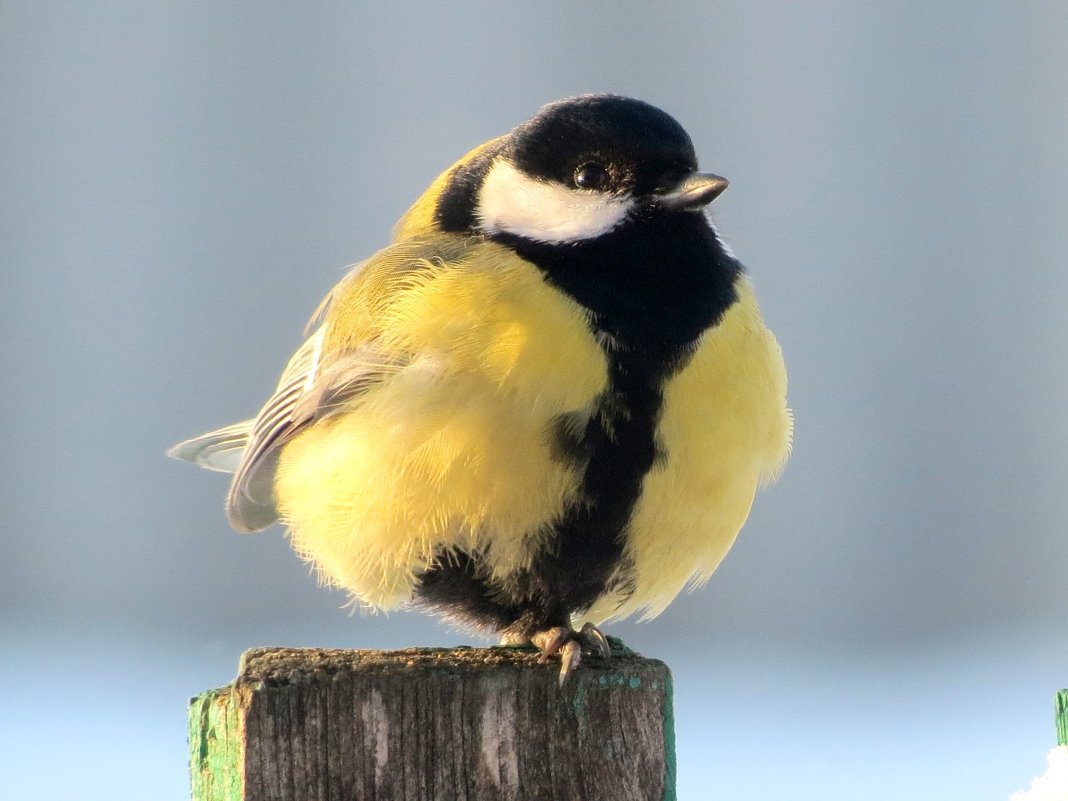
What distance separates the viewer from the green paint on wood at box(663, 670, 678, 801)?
1.56 metres

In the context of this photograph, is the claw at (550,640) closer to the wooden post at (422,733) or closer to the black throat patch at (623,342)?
the black throat patch at (623,342)

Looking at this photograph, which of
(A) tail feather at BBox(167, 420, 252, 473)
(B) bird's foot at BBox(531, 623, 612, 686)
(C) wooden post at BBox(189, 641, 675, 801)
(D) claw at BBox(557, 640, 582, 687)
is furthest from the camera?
(A) tail feather at BBox(167, 420, 252, 473)

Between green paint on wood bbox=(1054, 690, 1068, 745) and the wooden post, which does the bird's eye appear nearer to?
the wooden post

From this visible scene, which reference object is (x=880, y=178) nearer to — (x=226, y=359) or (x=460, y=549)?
(x=226, y=359)

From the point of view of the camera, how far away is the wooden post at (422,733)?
1465 millimetres

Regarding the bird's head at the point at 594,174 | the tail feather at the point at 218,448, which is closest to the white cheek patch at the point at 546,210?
the bird's head at the point at 594,174

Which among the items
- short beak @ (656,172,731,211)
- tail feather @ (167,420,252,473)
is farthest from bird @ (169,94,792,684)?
tail feather @ (167,420,252,473)

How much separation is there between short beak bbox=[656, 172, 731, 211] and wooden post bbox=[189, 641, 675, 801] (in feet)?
2.46

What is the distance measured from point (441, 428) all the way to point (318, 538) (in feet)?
1.14

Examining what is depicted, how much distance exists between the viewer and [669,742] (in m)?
1.59

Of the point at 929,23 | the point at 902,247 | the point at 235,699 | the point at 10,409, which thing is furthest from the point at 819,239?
the point at 235,699

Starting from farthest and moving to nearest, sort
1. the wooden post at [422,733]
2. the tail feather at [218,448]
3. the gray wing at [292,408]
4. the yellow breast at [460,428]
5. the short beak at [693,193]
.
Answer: the tail feather at [218,448] < the gray wing at [292,408] < the short beak at [693,193] < the yellow breast at [460,428] < the wooden post at [422,733]

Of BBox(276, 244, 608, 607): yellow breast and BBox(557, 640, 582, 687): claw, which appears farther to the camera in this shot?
BBox(276, 244, 608, 607): yellow breast

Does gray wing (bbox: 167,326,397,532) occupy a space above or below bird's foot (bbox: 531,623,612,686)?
above
